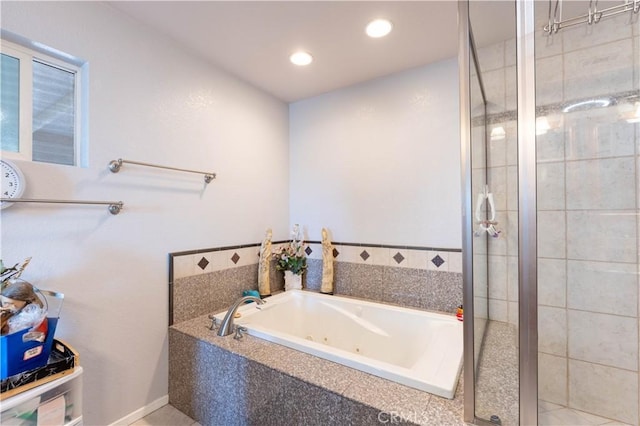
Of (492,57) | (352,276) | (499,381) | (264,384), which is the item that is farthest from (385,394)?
(492,57)

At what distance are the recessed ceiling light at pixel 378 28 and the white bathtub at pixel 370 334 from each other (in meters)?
1.92

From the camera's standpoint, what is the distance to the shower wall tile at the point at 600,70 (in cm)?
149

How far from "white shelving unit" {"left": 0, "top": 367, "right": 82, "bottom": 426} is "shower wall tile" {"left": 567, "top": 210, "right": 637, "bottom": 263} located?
2591mm

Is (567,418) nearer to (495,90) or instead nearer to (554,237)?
(554,237)

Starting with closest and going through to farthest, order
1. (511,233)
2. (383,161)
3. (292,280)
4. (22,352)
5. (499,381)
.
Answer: (22,352) < (499,381) < (511,233) < (383,161) < (292,280)

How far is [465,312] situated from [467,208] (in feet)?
1.38

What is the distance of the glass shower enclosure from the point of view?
1.41 metres

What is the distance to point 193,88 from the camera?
79.7 inches

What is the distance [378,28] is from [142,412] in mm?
2825

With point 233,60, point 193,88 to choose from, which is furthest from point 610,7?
point 193,88

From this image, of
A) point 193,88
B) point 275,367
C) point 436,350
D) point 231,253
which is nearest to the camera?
point 275,367

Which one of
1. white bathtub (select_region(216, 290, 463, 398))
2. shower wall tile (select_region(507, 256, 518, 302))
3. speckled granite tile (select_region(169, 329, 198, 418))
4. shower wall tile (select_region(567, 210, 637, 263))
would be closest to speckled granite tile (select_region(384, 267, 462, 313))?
white bathtub (select_region(216, 290, 463, 398))

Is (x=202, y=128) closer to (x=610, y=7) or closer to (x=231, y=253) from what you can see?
(x=231, y=253)

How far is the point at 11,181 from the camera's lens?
4.03 feet
